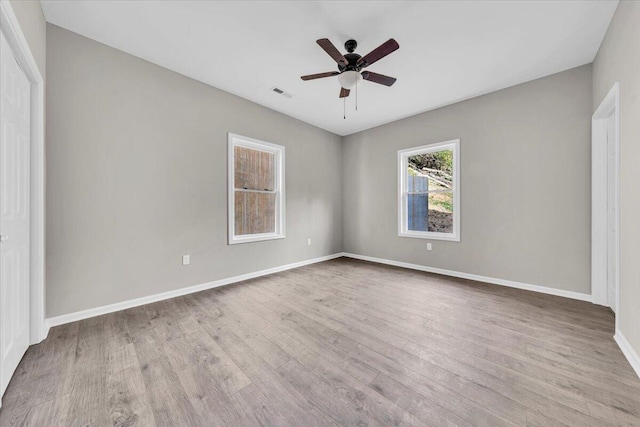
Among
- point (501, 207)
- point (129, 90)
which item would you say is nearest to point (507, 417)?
point (501, 207)

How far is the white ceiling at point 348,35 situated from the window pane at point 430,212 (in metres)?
1.72

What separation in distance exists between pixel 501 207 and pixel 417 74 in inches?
85.8

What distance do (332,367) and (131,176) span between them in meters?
2.83

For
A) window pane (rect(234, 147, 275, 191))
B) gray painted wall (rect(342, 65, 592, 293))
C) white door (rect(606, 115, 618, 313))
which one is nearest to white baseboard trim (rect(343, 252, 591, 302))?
gray painted wall (rect(342, 65, 592, 293))

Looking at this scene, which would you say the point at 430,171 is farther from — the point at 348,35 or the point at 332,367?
the point at 332,367

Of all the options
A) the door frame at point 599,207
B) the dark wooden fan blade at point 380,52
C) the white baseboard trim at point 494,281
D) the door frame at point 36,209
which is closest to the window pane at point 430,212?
the white baseboard trim at point 494,281

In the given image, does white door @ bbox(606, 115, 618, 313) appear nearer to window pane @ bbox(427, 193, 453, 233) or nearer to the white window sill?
the white window sill

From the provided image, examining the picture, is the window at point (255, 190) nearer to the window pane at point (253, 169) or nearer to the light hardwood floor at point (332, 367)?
the window pane at point (253, 169)

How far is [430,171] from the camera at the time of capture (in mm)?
4301

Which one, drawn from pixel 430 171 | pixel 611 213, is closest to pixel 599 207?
pixel 611 213

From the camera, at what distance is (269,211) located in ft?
13.9

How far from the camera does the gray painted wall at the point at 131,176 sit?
2.31 m

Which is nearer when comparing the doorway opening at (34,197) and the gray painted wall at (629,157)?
the gray painted wall at (629,157)

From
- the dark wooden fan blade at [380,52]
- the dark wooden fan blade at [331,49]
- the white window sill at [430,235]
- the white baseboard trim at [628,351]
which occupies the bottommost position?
the white baseboard trim at [628,351]
